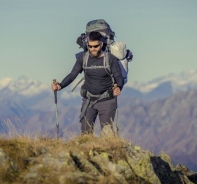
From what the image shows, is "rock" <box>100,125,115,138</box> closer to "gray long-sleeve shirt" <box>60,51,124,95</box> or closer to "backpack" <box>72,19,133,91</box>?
"gray long-sleeve shirt" <box>60,51,124,95</box>

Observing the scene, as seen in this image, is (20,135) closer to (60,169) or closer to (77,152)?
(77,152)

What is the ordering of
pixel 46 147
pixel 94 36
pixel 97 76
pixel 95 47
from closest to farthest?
pixel 46 147, pixel 94 36, pixel 95 47, pixel 97 76

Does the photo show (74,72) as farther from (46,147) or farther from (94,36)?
(46,147)

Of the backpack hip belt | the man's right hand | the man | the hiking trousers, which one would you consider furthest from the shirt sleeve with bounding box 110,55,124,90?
the man's right hand

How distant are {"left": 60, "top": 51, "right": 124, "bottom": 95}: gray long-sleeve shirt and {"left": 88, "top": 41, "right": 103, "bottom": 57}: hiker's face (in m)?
0.34

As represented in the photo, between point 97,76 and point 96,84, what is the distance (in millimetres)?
304

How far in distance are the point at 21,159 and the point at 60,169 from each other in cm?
92

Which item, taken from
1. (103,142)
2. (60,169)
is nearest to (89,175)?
(60,169)

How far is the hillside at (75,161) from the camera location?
9.48 m

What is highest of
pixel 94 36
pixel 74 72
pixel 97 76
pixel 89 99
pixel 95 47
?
pixel 94 36

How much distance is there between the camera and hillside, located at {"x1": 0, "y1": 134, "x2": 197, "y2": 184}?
948cm

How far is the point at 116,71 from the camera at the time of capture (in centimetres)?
1533

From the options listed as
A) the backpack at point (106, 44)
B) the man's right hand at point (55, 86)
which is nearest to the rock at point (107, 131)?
the backpack at point (106, 44)

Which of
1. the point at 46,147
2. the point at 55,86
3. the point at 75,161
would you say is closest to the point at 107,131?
the point at 55,86
